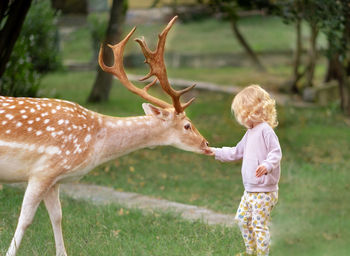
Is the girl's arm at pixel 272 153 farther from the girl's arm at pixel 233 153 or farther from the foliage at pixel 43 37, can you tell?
the foliage at pixel 43 37

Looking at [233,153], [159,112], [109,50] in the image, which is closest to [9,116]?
[159,112]

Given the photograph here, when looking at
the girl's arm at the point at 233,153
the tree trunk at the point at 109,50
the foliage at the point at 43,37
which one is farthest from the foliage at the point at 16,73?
the girl's arm at the point at 233,153

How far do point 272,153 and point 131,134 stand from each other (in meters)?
1.07

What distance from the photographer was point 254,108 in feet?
14.5

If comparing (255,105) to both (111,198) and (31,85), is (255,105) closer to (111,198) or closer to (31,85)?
(111,198)

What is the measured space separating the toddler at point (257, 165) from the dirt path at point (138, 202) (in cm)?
136

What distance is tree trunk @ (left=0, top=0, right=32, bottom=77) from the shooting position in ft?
24.7

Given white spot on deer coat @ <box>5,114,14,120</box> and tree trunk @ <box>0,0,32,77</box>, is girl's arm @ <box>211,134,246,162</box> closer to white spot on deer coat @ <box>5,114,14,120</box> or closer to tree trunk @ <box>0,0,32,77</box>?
white spot on deer coat @ <box>5,114,14,120</box>

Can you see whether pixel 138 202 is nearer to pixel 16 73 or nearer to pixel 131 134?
pixel 131 134

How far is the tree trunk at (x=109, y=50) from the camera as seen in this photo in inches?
460

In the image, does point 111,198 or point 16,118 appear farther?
point 111,198

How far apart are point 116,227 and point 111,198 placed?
139 centimetres

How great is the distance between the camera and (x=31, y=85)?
1057 centimetres

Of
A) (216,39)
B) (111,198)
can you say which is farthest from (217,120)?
(216,39)
